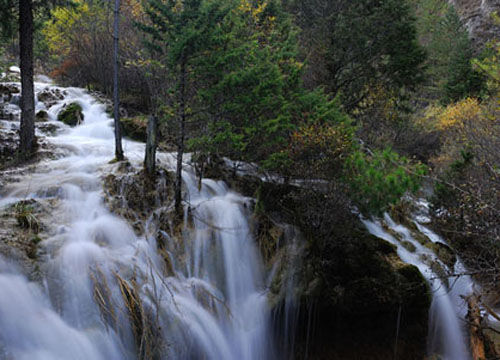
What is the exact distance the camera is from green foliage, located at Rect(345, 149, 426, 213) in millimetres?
5586

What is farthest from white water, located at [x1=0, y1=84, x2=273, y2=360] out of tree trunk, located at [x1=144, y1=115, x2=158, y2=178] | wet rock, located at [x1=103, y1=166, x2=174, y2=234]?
tree trunk, located at [x1=144, y1=115, x2=158, y2=178]

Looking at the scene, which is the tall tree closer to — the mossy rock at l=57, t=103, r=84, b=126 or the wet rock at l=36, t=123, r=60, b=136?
the wet rock at l=36, t=123, r=60, b=136

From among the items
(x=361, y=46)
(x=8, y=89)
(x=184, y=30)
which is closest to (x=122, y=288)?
(x=184, y=30)

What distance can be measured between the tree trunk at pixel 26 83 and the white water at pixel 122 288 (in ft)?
5.73

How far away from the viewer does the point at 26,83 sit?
331 inches

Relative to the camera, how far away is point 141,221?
5762 mm

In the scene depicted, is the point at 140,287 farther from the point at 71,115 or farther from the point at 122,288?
the point at 71,115

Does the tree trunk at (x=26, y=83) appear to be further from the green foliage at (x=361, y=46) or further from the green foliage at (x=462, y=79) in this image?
the green foliage at (x=462, y=79)

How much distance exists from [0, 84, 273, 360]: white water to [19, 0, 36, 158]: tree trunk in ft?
5.73

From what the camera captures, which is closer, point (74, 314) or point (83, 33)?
point (74, 314)

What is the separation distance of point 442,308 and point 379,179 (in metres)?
3.41

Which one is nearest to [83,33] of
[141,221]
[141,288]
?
[141,221]

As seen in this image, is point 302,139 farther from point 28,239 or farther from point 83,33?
point 83,33

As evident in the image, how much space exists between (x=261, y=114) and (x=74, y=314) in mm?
5049
